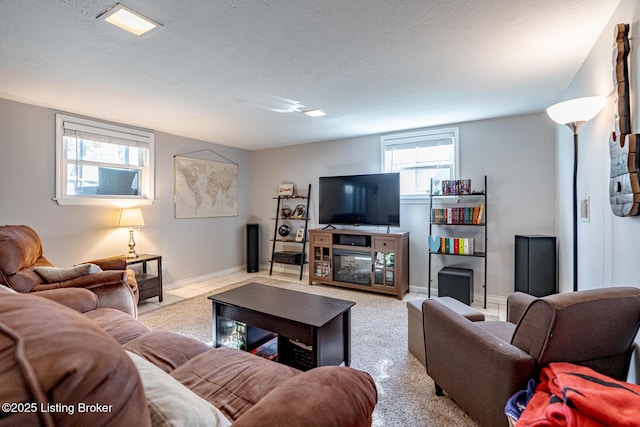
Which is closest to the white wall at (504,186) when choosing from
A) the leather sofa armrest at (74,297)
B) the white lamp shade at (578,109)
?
the white lamp shade at (578,109)

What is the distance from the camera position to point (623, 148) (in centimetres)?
144

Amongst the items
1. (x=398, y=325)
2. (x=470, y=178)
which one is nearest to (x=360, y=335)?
(x=398, y=325)

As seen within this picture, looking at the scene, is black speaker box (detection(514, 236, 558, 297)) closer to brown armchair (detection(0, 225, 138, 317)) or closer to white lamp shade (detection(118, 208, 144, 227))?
brown armchair (detection(0, 225, 138, 317))

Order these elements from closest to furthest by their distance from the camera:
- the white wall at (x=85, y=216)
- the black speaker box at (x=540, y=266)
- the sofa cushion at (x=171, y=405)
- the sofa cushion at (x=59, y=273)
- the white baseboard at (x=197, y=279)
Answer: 1. the sofa cushion at (x=171, y=405)
2. the sofa cushion at (x=59, y=273)
3. the white wall at (x=85, y=216)
4. the black speaker box at (x=540, y=266)
5. the white baseboard at (x=197, y=279)

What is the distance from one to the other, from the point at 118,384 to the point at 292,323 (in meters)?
1.52

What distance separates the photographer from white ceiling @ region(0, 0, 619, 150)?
1656 mm

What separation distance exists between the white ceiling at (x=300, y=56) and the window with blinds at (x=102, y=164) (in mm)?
246

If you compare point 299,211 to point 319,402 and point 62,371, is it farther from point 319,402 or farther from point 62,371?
point 62,371

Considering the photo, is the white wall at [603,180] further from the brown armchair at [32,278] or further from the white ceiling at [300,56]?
the brown armchair at [32,278]

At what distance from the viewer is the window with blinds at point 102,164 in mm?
3350

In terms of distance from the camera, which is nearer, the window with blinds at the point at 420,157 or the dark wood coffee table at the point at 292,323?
the dark wood coffee table at the point at 292,323

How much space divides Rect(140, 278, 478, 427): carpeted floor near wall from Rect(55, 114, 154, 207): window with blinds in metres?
1.60

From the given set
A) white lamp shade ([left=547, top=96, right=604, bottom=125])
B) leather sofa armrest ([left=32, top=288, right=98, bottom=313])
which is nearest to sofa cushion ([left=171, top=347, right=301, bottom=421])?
leather sofa armrest ([left=32, top=288, right=98, bottom=313])

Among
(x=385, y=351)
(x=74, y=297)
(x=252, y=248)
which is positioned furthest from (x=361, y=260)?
(x=74, y=297)
